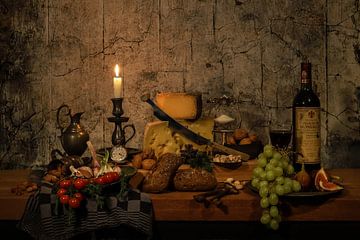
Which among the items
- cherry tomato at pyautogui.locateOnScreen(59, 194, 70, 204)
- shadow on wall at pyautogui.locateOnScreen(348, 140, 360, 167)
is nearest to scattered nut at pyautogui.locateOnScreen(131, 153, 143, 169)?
cherry tomato at pyautogui.locateOnScreen(59, 194, 70, 204)

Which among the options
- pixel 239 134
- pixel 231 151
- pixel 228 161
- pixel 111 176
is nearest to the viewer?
pixel 111 176

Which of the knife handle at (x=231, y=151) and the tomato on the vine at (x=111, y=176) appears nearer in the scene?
the tomato on the vine at (x=111, y=176)

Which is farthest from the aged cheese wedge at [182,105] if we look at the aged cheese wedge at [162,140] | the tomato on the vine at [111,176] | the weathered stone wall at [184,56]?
the tomato on the vine at [111,176]

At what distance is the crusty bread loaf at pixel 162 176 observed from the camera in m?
1.69

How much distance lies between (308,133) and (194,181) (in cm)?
52

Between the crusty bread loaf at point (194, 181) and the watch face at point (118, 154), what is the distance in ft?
1.31

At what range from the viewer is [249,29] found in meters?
Answer: 2.36

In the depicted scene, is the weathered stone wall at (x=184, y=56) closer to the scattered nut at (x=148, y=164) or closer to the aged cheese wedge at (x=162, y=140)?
the aged cheese wedge at (x=162, y=140)

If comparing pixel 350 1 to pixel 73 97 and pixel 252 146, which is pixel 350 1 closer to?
pixel 252 146

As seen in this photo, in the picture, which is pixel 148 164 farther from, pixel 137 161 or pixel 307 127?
pixel 307 127

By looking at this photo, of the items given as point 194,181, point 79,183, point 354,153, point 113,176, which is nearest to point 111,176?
point 113,176

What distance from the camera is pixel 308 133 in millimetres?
1843

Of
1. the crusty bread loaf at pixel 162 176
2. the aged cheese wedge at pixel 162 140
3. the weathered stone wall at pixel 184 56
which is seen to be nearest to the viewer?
the crusty bread loaf at pixel 162 176

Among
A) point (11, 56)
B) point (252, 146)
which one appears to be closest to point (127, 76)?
point (11, 56)
